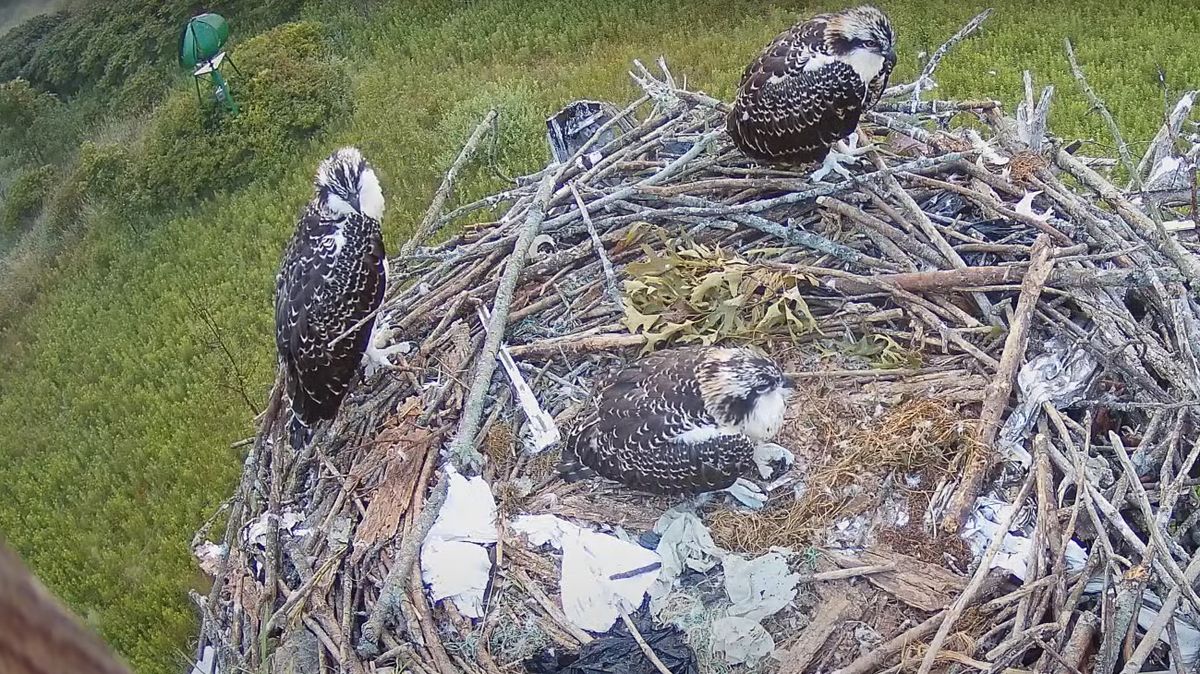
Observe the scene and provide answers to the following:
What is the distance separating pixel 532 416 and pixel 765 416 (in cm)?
99

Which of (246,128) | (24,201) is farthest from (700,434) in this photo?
(24,201)

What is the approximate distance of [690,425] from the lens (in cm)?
320

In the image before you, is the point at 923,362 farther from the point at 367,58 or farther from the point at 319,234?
the point at 367,58

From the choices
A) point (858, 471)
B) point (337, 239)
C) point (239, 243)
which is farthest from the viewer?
point (239, 243)

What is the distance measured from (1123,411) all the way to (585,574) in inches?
80.7

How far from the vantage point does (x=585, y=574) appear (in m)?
3.25

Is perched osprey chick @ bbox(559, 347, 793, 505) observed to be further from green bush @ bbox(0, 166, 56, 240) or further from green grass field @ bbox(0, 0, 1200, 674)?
green bush @ bbox(0, 166, 56, 240)

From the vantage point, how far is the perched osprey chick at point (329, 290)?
369cm

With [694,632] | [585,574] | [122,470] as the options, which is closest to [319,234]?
[585,574]

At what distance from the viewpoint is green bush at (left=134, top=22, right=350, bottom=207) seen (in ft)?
29.3

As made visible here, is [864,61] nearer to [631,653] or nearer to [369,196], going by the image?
[369,196]

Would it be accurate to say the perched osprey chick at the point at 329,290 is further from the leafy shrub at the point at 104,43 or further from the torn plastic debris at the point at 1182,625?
the leafy shrub at the point at 104,43

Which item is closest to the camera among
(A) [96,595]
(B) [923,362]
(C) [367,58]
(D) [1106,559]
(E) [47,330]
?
(D) [1106,559]

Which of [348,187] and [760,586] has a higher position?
[348,187]
